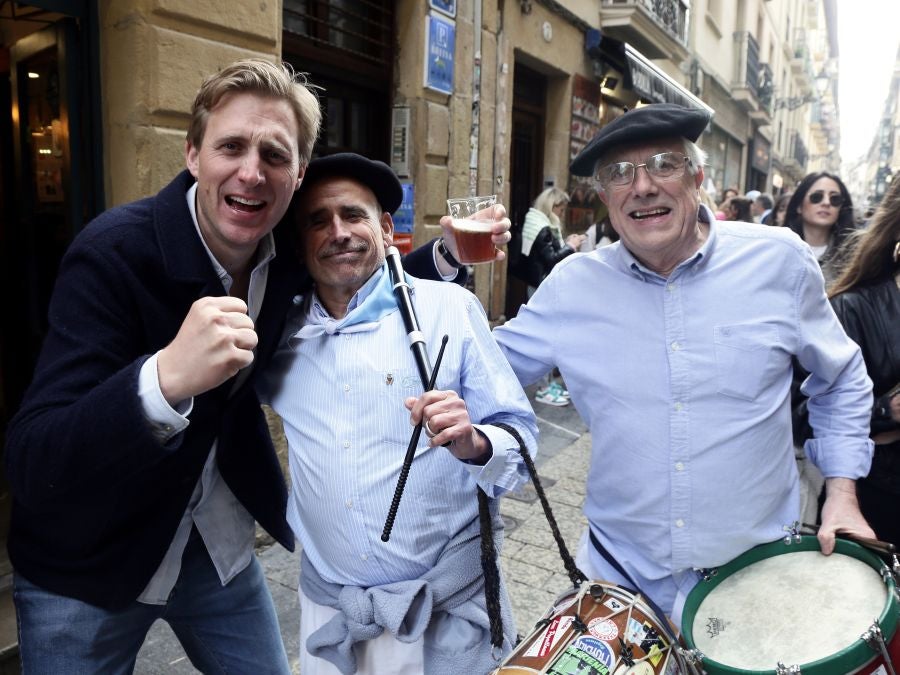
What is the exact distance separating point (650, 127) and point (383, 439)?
106cm

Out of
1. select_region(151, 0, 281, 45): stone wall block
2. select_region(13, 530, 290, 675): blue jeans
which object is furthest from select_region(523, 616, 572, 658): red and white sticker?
select_region(151, 0, 281, 45): stone wall block

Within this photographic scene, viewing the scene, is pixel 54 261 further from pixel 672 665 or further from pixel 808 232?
pixel 808 232

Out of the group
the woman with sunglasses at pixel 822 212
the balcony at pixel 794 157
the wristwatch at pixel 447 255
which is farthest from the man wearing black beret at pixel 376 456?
the balcony at pixel 794 157

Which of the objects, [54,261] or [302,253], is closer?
[302,253]

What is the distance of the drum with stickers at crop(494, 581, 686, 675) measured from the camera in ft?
4.82

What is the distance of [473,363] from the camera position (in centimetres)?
183

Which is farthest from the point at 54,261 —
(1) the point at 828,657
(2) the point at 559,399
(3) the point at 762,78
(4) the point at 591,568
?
(3) the point at 762,78

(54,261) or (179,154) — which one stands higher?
(179,154)

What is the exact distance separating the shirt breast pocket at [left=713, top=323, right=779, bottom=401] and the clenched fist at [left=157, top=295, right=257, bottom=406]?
1183 millimetres

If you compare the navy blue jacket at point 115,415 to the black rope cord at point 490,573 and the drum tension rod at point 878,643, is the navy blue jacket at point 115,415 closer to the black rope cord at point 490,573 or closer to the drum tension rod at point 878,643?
the black rope cord at point 490,573

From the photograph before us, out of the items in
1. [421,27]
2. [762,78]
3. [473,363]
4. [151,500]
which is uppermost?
[762,78]

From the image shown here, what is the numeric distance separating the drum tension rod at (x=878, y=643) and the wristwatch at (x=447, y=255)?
1412 millimetres

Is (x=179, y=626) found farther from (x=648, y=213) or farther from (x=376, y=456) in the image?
(x=648, y=213)

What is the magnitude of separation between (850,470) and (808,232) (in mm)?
3625
